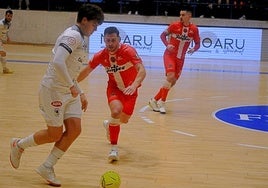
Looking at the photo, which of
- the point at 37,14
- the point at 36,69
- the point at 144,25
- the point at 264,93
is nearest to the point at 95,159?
the point at 264,93

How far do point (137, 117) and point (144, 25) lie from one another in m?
13.5

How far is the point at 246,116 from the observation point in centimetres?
1045

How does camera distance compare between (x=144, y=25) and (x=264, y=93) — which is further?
(x=144, y=25)

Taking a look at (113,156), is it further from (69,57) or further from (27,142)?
(69,57)

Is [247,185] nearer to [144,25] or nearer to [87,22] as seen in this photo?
[87,22]

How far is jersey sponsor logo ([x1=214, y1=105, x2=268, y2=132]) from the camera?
9562mm

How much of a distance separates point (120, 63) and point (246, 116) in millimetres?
4058

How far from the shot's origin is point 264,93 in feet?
45.1

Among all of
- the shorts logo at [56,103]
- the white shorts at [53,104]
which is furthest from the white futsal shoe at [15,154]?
the shorts logo at [56,103]

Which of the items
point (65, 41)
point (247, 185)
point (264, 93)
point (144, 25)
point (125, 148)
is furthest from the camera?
point (144, 25)

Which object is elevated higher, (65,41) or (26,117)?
(65,41)

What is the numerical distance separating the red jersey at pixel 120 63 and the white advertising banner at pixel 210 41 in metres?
15.6

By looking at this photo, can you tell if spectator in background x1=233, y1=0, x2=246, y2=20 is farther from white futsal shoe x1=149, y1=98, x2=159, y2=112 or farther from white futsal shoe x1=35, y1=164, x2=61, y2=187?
white futsal shoe x1=35, y1=164, x2=61, y2=187

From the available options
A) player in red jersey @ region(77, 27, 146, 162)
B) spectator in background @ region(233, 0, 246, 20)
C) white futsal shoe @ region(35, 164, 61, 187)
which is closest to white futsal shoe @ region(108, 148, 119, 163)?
player in red jersey @ region(77, 27, 146, 162)
